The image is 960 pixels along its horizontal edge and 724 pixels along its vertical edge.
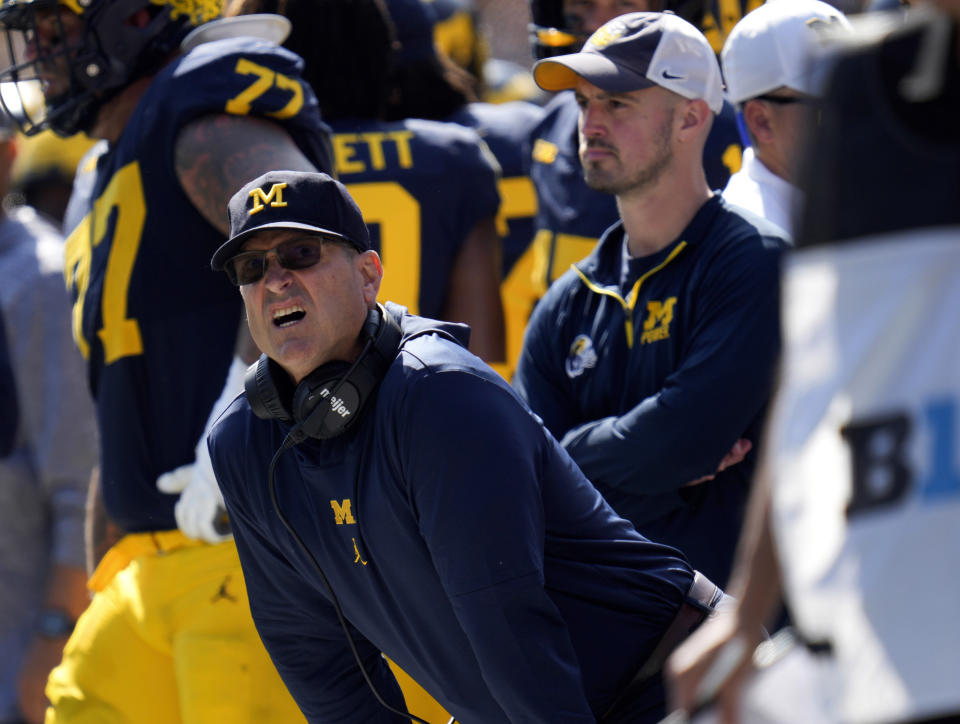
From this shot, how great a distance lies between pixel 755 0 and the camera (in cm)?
498

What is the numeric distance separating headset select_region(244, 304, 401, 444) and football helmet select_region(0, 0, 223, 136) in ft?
4.68

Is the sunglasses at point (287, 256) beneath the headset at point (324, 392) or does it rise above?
above

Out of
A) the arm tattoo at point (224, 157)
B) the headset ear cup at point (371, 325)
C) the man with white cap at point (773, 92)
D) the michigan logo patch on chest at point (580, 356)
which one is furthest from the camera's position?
the man with white cap at point (773, 92)

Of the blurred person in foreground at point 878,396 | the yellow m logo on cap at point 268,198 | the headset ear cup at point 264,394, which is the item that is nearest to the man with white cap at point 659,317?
the headset ear cup at point 264,394

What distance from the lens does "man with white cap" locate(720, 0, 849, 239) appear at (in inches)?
152

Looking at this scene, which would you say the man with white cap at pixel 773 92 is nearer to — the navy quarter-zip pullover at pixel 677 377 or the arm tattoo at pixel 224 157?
the navy quarter-zip pullover at pixel 677 377

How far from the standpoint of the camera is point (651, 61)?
372 centimetres

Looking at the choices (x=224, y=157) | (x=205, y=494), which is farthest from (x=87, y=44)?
(x=205, y=494)

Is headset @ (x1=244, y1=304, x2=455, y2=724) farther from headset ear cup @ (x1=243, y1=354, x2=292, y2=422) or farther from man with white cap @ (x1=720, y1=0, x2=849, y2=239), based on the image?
man with white cap @ (x1=720, y1=0, x2=849, y2=239)

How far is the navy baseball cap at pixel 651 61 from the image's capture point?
147 inches

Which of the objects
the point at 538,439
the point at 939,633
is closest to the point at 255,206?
the point at 538,439

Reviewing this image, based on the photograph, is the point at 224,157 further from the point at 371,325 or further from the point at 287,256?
the point at 371,325

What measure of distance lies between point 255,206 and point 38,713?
282 centimetres

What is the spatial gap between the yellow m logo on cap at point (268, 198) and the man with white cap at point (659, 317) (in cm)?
104
